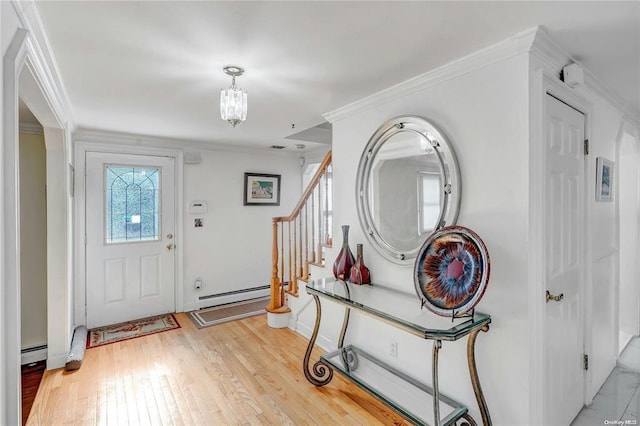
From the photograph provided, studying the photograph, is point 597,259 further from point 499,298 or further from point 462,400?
point 462,400

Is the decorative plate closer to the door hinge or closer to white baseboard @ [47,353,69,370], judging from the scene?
the door hinge

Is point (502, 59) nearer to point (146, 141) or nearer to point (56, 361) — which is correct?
point (146, 141)

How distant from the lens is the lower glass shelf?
178 centimetres

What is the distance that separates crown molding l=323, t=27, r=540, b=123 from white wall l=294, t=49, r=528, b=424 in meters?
0.02

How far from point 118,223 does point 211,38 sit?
2.91 meters

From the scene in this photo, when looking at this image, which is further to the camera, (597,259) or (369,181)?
(369,181)

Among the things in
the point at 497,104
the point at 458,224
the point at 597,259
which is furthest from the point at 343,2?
the point at 597,259

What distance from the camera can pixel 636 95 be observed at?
2312mm

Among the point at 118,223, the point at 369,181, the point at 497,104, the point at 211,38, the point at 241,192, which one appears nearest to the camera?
the point at 211,38

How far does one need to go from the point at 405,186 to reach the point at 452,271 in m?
0.68

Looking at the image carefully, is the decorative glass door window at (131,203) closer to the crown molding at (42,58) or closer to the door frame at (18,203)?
the door frame at (18,203)

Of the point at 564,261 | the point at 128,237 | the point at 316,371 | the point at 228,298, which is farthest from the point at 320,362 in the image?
the point at 128,237

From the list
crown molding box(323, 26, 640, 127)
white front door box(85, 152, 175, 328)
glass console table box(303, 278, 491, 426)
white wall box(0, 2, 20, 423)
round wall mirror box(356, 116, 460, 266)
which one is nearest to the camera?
white wall box(0, 2, 20, 423)

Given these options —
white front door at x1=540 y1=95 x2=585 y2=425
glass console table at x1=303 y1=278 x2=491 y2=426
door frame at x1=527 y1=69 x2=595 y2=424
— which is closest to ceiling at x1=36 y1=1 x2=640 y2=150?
door frame at x1=527 y1=69 x2=595 y2=424
